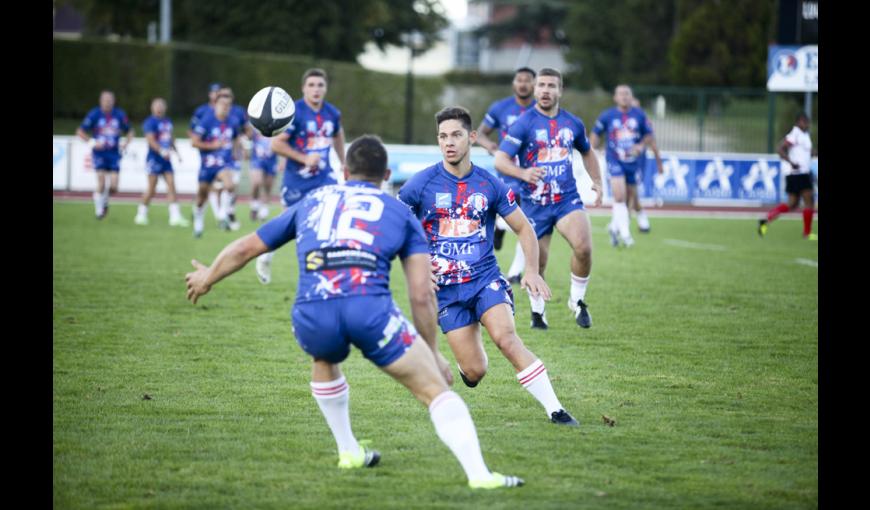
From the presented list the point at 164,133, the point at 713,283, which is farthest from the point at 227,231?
the point at 713,283

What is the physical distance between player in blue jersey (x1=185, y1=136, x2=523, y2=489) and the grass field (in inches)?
16.1

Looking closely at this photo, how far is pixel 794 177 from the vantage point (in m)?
22.2

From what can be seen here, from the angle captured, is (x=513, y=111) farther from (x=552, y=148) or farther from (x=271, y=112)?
(x=271, y=112)

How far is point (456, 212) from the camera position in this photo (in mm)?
7750

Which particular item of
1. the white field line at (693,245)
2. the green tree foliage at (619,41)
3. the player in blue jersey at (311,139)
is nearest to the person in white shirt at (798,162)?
the white field line at (693,245)

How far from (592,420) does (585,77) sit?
56.6 metres

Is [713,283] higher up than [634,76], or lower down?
lower down

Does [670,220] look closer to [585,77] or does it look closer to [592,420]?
[592,420]

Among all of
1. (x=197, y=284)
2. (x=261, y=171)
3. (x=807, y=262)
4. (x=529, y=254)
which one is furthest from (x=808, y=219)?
(x=197, y=284)

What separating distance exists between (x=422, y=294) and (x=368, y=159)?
2.54 ft

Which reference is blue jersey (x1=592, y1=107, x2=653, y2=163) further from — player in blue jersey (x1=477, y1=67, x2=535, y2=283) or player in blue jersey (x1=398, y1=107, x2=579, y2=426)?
player in blue jersey (x1=398, y1=107, x2=579, y2=426)

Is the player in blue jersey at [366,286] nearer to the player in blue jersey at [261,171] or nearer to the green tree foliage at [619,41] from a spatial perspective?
the player in blue jersey at [261,171]

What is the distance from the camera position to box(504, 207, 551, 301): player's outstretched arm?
7.17 meters

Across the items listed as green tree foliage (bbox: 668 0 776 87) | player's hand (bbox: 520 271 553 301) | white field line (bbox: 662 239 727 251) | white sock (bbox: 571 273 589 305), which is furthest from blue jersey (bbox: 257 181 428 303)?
green tree foliage (bbox: 668 0 776 87)
